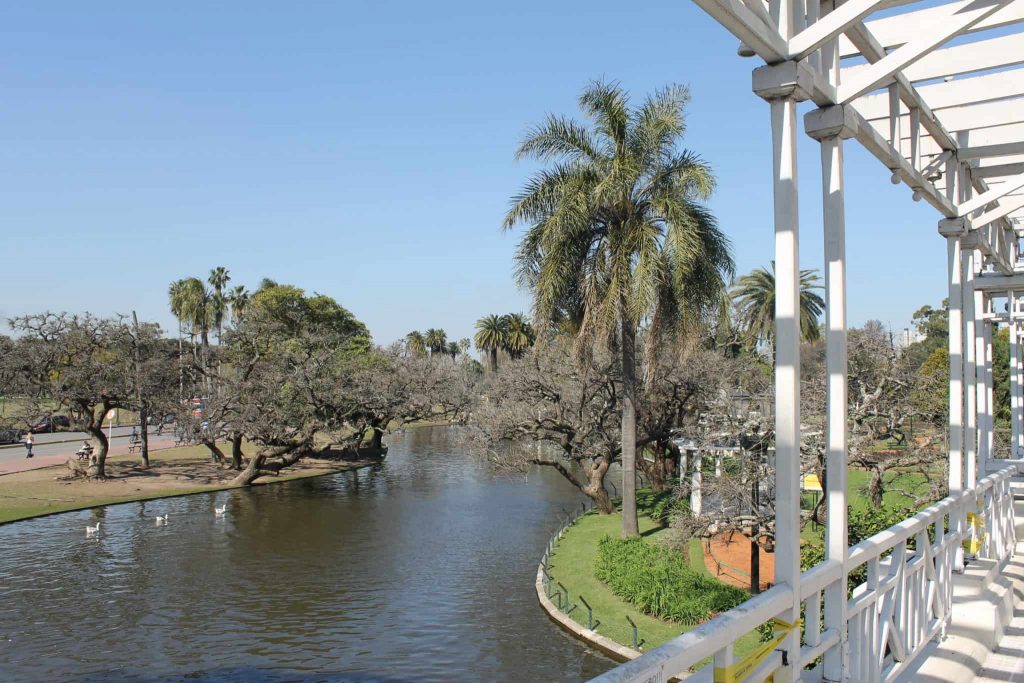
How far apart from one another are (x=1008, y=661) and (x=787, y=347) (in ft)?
11.3

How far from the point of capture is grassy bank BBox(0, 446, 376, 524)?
26688 mm

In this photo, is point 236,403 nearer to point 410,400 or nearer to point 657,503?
point 410,400

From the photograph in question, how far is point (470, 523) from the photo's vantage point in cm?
2466

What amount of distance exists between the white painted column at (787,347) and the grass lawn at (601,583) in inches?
286

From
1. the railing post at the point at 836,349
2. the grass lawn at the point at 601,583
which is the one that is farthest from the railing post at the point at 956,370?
the grass lawn at the point at 601,583

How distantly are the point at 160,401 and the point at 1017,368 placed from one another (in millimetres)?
30754

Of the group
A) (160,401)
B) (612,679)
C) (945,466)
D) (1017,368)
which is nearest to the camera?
(612,679)

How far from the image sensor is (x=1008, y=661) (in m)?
5.39

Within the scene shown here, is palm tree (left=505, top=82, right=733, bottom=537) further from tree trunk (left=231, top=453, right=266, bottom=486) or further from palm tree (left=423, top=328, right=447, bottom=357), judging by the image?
palm tree (left=423, top=328, right=447, bottom=357)

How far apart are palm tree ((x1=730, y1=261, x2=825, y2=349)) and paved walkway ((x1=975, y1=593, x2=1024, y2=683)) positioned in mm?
39956

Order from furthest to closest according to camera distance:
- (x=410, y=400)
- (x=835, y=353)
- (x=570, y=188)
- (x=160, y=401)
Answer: (x=410, y=400)
(x=160, y=401)
(x=570, y=188)
(x=835, y=353)

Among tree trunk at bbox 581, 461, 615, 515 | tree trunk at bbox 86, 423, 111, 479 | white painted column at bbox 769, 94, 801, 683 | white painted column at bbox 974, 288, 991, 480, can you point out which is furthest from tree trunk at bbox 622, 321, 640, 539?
tree trunk at bbox 86, 423, 111, 479

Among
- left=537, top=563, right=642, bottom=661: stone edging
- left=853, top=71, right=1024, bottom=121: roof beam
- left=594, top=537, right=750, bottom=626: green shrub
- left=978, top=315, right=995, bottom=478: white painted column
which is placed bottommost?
left=537, top=563, right=642, bottom=661: stone edging

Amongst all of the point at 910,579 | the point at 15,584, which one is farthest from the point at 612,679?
the point at 15,584
